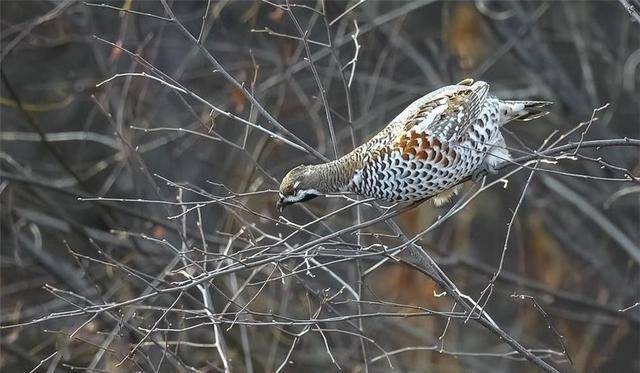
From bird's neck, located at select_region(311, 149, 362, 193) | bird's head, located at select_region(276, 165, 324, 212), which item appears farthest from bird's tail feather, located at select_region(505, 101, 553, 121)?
bird's head, located at select_region(276, 165, 324, 212)

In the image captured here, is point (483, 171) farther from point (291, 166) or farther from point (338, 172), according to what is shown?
point (291, 166)

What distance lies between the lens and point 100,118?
423 inches

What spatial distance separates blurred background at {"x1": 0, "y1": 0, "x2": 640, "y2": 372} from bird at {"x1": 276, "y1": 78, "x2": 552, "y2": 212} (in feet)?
7.41

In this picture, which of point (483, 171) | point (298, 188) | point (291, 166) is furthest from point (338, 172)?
point (291, 166)

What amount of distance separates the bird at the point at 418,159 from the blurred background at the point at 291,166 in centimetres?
226

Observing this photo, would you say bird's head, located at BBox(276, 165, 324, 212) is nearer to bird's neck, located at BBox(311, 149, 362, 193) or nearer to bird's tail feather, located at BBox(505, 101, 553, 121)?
bird's neck, located at BBox(311, 149, 362, 193)

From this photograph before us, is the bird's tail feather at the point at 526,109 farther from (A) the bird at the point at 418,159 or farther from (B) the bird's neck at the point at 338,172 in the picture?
(B) the bird's neck at the point at 338,172

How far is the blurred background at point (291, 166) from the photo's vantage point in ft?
26.5

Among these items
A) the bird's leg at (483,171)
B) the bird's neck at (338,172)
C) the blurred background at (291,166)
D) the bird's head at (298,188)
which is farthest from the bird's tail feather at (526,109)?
the blurred background at (291,166)

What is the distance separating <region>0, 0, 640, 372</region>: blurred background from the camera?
807 cm

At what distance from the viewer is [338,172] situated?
5055 mm

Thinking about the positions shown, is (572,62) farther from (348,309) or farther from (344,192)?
(344,192)

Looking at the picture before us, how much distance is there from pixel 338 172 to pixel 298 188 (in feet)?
0.69

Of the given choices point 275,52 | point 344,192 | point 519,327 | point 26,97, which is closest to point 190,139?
point 275,52
